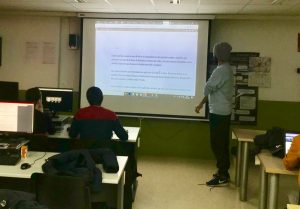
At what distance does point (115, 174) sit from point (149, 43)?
3339 mm

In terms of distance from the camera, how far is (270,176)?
9.18ft

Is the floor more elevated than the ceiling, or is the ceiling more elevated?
the ceiling

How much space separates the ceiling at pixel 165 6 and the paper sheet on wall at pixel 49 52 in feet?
1.99

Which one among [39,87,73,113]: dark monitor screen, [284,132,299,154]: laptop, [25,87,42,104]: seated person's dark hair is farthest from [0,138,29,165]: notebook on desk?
[284,132,299,154]: laptop

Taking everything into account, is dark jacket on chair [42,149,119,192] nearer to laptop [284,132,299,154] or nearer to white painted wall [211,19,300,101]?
laptop [284,132,299,154]

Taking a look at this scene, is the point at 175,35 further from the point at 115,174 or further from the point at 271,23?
the point at 115,174

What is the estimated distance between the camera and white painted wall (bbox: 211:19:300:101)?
533 cm

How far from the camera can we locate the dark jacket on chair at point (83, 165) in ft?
7.47

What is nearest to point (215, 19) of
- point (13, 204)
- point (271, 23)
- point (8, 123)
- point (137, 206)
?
point (271, 23)

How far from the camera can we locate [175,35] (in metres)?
5.42

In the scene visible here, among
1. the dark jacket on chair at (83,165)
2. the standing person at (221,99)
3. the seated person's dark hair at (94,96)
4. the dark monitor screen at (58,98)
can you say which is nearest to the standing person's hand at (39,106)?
the dark monitor screen at (58,98)

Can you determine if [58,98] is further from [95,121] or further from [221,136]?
[221,136]

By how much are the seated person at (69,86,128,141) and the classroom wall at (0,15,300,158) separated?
2.19 metres

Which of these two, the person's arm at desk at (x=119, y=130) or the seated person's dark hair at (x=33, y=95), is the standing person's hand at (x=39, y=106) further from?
the person's arm at desk at (x=119, y=130)
